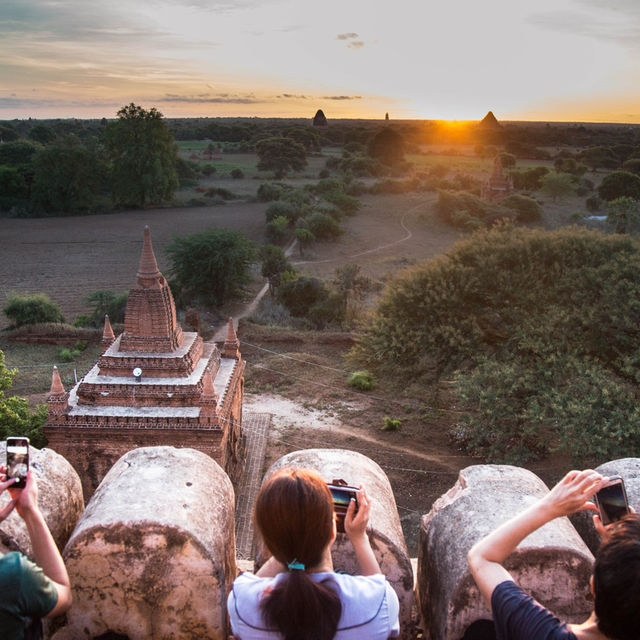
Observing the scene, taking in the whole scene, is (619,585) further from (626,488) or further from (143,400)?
→ (143,400)

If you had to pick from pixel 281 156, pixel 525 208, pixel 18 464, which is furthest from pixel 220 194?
pixel 18 464

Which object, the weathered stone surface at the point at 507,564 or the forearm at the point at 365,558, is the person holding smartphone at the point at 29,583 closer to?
the forearm at the point at 365,558

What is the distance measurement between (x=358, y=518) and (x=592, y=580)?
106cm

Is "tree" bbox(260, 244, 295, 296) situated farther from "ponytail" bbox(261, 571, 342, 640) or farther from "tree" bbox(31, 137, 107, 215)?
"ponytail" bbox(261, 571, 342, 640)

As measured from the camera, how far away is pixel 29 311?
83.7 feet

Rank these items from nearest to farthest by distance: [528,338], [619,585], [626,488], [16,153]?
1. [619,585]
2. [626,488]
3. [528,338]
4. [16,153]

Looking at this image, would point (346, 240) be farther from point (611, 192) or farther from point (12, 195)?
point (12, 195)

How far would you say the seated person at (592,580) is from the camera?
2.34 meters

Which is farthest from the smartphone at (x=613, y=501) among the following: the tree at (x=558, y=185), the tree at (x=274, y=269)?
the tree at (x=558, y=185)

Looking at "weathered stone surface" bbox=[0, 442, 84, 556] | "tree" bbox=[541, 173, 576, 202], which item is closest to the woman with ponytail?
"weathered stone surface" bbox=[0, 442, 84, 556]

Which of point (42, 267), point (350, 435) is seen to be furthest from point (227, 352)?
point (42, 267)

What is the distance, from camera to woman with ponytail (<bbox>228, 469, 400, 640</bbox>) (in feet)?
8.49

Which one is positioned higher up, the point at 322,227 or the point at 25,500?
the point at 25,500

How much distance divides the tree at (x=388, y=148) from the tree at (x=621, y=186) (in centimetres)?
3056
